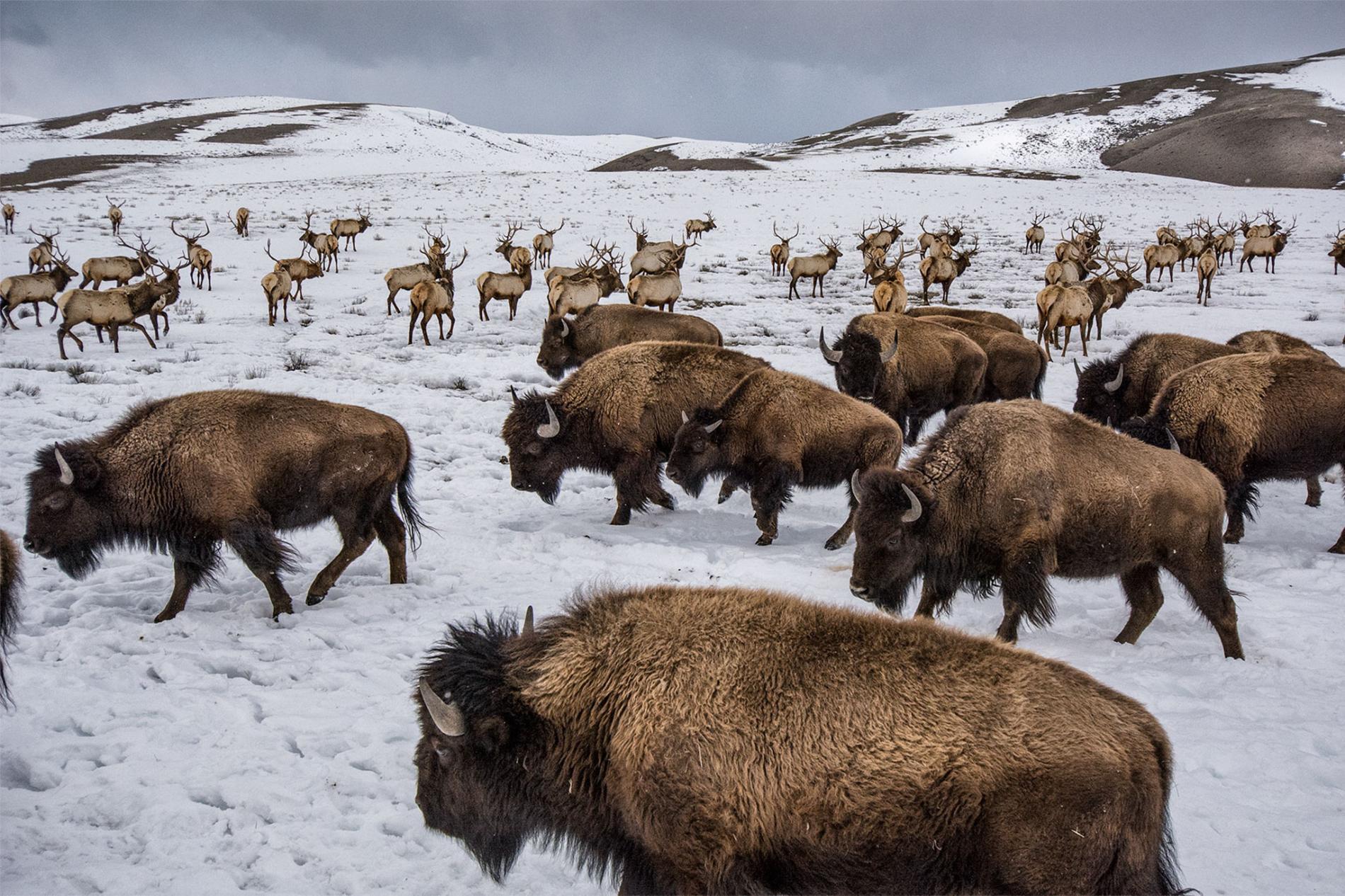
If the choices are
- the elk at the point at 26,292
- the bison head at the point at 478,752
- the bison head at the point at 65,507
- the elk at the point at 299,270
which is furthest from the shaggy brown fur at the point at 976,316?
the elk at the point at 26,292

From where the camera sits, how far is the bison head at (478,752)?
2926mm

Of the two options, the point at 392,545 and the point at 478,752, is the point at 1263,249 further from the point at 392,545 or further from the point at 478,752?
the point at 478,752

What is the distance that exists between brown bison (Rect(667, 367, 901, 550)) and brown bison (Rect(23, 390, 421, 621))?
110 inches

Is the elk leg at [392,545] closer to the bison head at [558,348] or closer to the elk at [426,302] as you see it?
the bison head at [558,348]

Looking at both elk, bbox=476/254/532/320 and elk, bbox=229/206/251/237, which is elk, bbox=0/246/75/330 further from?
elk, bbox=229/206/251/237

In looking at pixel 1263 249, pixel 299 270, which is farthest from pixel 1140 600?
pixel 1263 249

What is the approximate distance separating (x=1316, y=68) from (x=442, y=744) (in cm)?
11369

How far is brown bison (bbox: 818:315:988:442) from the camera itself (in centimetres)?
1036

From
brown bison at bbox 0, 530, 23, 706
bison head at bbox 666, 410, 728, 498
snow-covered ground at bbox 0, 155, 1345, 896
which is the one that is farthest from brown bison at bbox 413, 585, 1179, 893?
bison head at bbox 666, 410, 728, 498

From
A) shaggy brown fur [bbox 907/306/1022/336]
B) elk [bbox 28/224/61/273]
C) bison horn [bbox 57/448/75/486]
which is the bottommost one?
bison horn [bbox 57/448/75/486]

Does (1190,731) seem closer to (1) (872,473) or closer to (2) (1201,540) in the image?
(2) (1201,540)

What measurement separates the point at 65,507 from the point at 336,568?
1.72 meters

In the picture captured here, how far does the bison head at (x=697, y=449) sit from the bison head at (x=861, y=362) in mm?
3022

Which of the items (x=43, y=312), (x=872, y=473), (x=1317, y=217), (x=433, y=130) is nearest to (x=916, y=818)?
(x=872, y=473)
